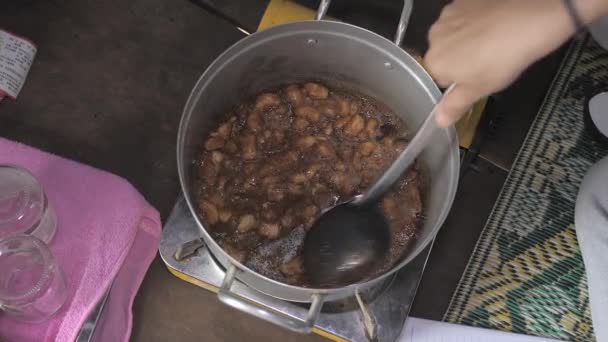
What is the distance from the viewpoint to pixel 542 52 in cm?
47

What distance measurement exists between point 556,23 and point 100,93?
25.6 inches

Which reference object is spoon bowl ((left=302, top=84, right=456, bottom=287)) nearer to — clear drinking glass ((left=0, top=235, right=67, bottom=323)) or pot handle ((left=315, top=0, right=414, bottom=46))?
pot handle ((left=315, top=0, right=414, bottom=46))

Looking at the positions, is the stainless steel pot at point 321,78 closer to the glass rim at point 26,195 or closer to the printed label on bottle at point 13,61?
the glass rim at point 26,195

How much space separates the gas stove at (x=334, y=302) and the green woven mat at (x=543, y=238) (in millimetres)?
110

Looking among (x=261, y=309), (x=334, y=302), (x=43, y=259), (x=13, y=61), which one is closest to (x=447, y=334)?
(x=334, y=302)

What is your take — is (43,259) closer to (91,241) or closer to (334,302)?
(91,241)

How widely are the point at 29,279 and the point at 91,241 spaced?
0.09 metres

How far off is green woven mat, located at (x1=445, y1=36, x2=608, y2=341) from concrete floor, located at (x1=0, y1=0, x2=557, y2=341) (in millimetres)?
25

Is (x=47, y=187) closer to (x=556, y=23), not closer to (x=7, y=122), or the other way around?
(x=7, y=122)

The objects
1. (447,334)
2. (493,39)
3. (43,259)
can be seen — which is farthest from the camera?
(447,334)

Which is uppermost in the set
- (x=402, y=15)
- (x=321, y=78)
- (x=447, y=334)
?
(x=402, y=15)

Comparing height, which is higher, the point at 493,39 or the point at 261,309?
the point at 493,39

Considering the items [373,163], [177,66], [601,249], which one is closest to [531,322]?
[601,249]

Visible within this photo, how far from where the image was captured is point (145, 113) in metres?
0.83
